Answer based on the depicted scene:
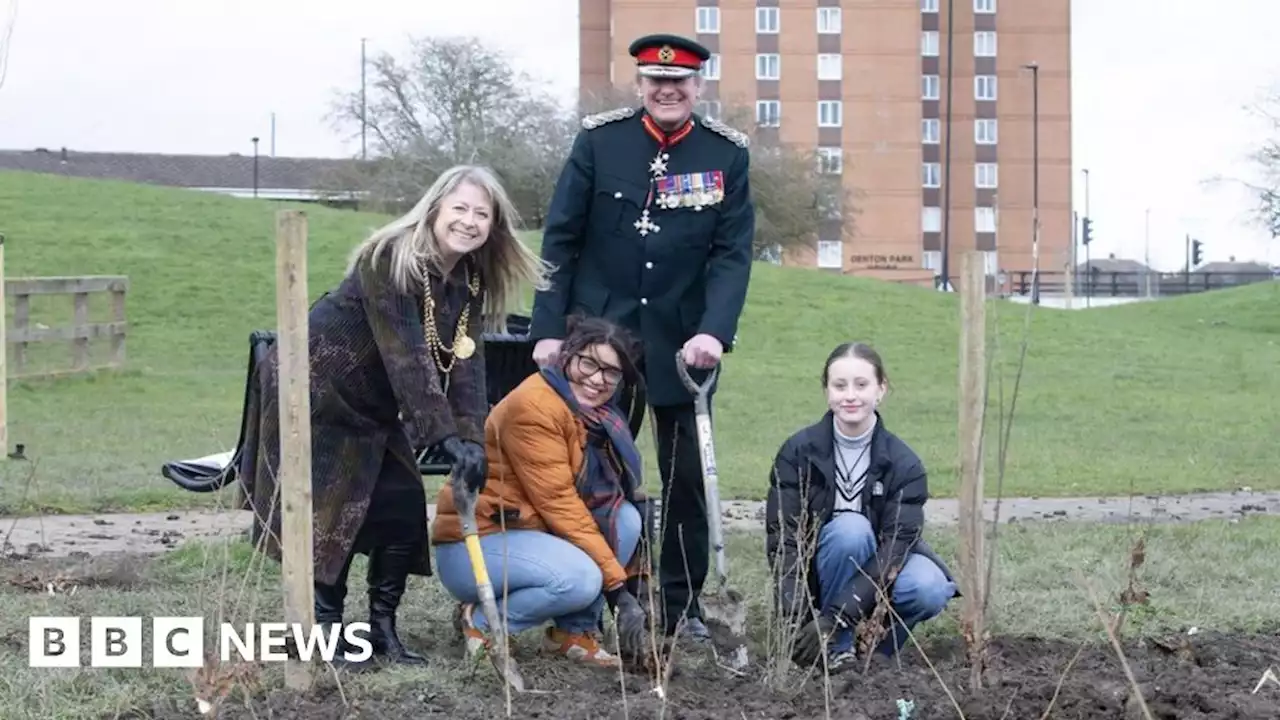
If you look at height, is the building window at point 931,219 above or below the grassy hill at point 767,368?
above

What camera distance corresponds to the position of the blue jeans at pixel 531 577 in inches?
199

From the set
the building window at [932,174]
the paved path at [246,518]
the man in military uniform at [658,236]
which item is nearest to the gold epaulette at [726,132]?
the man in military uniform at [658,236]

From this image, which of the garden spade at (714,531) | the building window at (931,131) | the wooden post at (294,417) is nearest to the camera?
the wooden post at (294,417)

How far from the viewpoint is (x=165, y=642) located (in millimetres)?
5145

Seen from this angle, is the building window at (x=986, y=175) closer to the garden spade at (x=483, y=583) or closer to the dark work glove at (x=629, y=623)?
the dark work glove at (x=629, y=623)

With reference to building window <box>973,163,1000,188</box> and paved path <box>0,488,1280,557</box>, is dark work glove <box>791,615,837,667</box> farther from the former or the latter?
building window <box>973,163,1000,188</box>

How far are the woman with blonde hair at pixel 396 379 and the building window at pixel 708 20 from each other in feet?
207

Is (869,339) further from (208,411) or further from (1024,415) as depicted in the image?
(208,411)

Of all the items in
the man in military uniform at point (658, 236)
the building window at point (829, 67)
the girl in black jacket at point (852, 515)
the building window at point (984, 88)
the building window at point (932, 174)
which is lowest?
the girl in black jacket at point (852, 515)

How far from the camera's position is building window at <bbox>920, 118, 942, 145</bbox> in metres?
71.1

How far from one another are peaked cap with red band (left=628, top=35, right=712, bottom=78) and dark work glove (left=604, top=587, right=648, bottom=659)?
167cm

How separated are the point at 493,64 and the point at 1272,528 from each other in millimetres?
44948

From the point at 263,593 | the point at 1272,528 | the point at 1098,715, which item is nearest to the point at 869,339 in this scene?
the point at 1272,528

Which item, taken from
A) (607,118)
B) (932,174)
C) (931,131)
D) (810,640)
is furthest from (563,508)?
(931,131)
